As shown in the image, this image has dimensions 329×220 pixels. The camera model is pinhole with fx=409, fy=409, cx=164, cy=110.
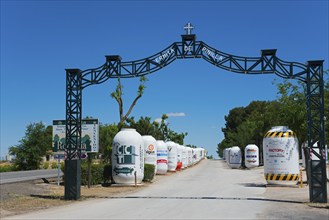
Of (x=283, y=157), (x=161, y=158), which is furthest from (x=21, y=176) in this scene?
(x=283, y=157)

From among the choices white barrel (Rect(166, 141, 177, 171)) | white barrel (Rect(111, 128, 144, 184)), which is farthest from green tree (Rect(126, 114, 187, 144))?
white barrel (Rect(111, 128, 144, 184))

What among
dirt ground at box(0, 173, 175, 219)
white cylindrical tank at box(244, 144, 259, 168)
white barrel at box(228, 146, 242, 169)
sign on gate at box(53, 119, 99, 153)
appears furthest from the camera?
white barrel at box(228, 146, 242, 169)

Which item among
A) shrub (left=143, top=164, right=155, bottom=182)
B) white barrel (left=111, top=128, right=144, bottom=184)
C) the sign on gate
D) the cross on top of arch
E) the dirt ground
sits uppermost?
the cross on top of arch

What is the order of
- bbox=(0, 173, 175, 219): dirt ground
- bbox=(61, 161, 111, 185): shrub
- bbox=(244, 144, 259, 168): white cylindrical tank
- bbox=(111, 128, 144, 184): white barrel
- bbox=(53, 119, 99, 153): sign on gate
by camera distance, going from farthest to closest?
bbox=(244, 144, 259, 168): white cylindrical tank, bbox=(61, 161, 111, 185): shrub, bbox=(111, 128, 144, 184): white barrel, bbox=(53, 119, 99, 153): sign on gate, bbox=(0, 173, 175, 219): dirt ground

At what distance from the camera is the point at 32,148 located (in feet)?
174

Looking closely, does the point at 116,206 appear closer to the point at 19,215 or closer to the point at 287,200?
the point at 19,215

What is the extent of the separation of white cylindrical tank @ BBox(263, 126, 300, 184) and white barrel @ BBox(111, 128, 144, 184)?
7.66m

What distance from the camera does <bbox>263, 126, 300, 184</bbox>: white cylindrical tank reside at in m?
23.0

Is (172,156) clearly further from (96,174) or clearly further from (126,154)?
(126,154)

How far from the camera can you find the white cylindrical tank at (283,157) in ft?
75.3

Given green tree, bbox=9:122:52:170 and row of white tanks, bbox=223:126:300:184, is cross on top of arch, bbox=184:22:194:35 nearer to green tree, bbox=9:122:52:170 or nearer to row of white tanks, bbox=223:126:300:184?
row of white tanks, bbox=223:126:300:184

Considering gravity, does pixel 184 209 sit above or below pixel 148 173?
below

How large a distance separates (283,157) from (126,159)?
9016 millimetres

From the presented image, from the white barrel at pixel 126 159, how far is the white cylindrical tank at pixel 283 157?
302 inches
